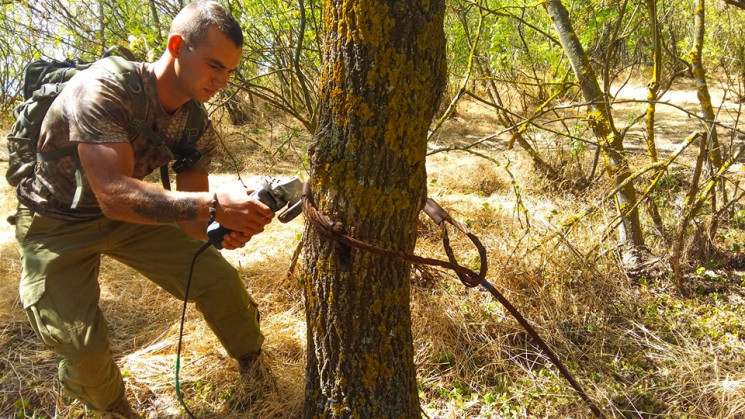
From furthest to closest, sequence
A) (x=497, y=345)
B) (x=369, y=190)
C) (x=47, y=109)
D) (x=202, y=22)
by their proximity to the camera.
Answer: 1. (x=497, y=345)
2. (x=47, y=109)
3. (x=202, y=22)
4. (x=369, y=190)

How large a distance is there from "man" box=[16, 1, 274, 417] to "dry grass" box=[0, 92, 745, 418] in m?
0.40

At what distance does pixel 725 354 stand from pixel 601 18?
3.23 metres

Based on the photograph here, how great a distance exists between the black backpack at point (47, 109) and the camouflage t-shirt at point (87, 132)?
0.03 m

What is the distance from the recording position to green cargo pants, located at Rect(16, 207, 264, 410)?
1.93 m

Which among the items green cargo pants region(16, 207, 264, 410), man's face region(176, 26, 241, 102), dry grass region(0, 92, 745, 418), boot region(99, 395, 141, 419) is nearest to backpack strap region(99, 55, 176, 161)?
man's face region(176, 26, 241, 102)

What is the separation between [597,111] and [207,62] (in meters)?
2.53

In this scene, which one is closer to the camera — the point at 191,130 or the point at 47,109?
the point at 47,109

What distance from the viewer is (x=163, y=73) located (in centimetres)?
199

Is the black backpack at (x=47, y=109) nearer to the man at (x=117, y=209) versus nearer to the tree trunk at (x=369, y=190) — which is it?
the man at (x=117, y=209)

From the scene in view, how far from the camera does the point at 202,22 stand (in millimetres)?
1866

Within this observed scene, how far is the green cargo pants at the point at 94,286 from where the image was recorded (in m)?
1.93

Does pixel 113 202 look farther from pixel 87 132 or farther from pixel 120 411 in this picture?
pixel 120 411

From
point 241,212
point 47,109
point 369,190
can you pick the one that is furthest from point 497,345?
point 47,109

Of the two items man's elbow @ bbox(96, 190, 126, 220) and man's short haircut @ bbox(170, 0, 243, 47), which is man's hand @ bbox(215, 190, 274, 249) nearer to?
man's elbow @ bbox(96, 190, 126, 220)
